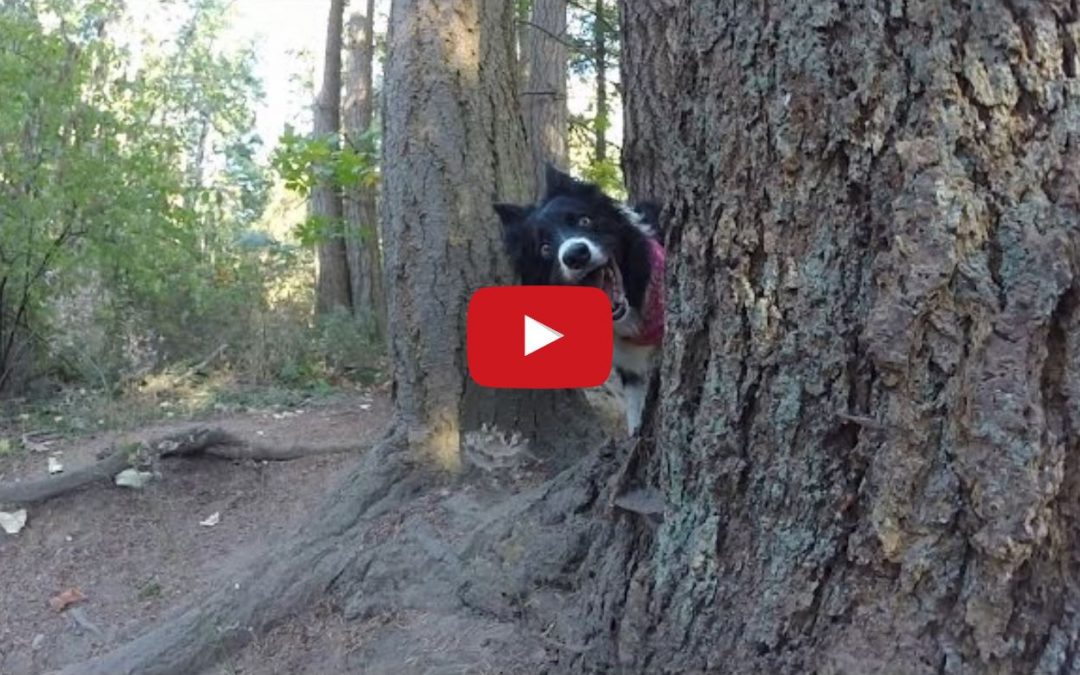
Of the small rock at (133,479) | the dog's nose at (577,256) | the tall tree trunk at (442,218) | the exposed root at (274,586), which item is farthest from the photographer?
Result: the small rock at (133,479)

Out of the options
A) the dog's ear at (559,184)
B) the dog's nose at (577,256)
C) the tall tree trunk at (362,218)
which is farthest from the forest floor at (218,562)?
the tall tree trunk at (362,218)

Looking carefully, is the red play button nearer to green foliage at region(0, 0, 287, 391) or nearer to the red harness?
the red harness

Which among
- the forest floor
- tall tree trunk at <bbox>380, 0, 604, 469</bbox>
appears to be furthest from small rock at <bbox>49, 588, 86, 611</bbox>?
tall tree trunk at <bbox>380, 0, 604, 469</bbox>

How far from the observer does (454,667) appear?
10.8 feet

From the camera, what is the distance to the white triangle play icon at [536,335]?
4.79 meters

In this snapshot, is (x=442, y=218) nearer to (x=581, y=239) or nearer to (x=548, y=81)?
(x=581, y=239)

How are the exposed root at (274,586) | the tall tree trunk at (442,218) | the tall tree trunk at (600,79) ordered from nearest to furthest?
1. the exposed root at (274,586)
2. the tall tree trunk at (442,218)
3. the tall tree trunk at (600,79)

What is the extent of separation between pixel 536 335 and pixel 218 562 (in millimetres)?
2251

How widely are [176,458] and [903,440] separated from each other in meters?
5.55

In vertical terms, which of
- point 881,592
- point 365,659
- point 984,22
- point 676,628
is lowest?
point 365,659

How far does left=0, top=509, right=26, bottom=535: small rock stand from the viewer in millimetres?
6242

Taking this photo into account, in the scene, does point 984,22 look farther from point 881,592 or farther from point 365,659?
point 365,659

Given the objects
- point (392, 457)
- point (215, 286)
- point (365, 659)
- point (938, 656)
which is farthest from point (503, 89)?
point (215, 286)

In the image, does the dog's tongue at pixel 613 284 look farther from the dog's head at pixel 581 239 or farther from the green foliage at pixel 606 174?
the green foliage at pixel 606 174
